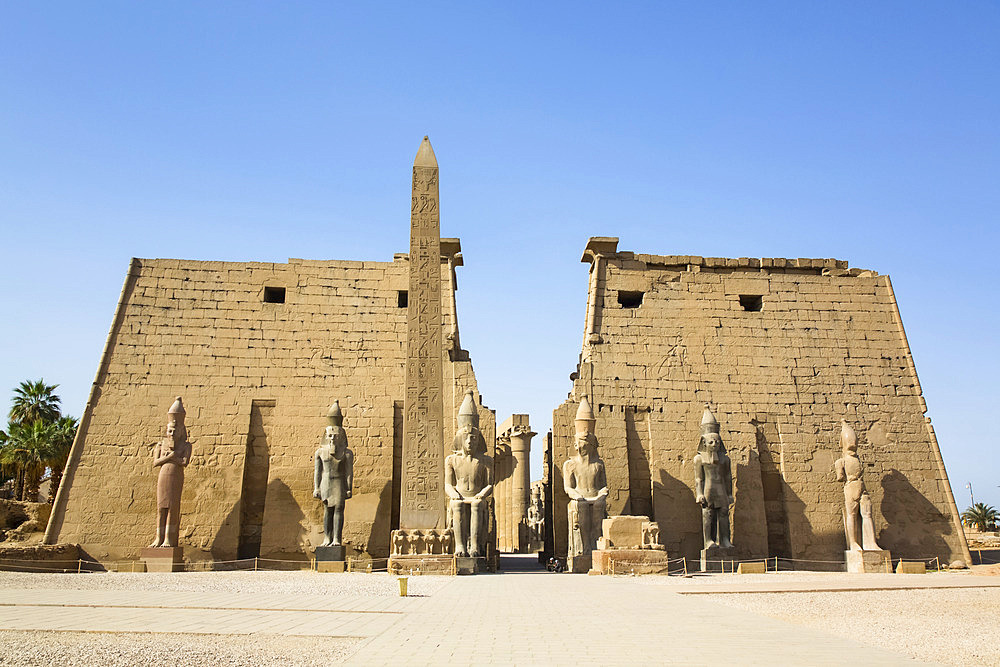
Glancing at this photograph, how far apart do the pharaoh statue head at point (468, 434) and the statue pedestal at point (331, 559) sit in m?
2.17

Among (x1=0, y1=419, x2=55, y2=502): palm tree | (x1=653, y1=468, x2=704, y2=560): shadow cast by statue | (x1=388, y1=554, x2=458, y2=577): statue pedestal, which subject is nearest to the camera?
(x1=388, y1=554, x2=458, y2=577): statue pedestal

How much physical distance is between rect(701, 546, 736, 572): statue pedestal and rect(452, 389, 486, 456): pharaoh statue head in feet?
12.0

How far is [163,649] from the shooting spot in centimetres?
392

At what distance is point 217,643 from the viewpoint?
4.10 m

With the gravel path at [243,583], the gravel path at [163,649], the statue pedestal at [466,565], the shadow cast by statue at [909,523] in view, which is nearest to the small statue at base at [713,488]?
the shadow cast by statue at [909,523]

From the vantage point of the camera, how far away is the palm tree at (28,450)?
57.8ft

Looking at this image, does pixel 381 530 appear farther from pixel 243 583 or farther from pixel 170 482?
pixel 243 583

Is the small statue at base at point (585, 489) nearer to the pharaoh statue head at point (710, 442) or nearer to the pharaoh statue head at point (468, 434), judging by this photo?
the pharaoh statue head at point (468, 434)

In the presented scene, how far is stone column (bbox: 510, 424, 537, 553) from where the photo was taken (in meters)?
20.5

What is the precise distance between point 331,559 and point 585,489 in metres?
3.73

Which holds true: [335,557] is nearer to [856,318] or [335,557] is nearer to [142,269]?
[142,269]

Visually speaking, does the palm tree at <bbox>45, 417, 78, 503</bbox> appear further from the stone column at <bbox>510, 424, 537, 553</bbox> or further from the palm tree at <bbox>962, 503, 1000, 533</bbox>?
the palm tree at <bbox>962, 503, 1000, 533</bbox>

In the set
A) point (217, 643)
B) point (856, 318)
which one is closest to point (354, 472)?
point (217, 643)

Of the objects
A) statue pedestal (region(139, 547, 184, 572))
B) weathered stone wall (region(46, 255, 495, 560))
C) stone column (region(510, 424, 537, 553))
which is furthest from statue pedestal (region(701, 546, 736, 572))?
stone column (region(510, 424, 537, 553))
